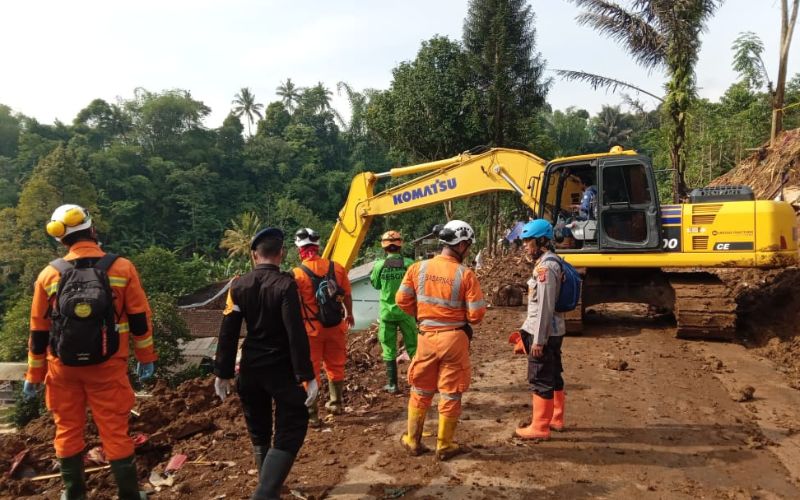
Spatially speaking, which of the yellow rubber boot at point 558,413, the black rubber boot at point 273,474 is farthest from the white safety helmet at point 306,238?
the yellow rubber boot at point 558,413

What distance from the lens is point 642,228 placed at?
7.66 meters

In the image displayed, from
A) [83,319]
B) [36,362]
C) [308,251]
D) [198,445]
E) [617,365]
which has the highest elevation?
[308,251]

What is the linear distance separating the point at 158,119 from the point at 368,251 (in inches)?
1167

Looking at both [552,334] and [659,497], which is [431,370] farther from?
[659,497]

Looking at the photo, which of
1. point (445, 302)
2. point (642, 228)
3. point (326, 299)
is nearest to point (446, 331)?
point (445, 302)

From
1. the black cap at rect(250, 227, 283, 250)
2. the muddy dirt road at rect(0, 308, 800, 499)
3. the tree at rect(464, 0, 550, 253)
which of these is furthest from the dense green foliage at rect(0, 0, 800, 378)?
the black cap at rect(250, 227, 283, 250)

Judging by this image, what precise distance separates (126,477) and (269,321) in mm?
1421

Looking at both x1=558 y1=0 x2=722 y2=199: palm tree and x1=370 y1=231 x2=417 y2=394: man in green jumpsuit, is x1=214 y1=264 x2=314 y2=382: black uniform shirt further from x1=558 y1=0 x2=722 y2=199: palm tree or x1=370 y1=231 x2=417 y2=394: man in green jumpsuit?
x1=558 y1=0 x2=722 y2=199: palm tree

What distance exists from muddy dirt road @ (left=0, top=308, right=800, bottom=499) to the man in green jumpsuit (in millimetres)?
450

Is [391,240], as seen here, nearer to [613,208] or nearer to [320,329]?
[320,329]

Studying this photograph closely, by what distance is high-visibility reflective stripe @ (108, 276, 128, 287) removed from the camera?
3.53 metres

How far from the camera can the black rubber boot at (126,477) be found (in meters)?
3.47

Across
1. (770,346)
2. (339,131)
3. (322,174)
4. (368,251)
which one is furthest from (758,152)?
(339,131)

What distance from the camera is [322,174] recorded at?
2112 inches
